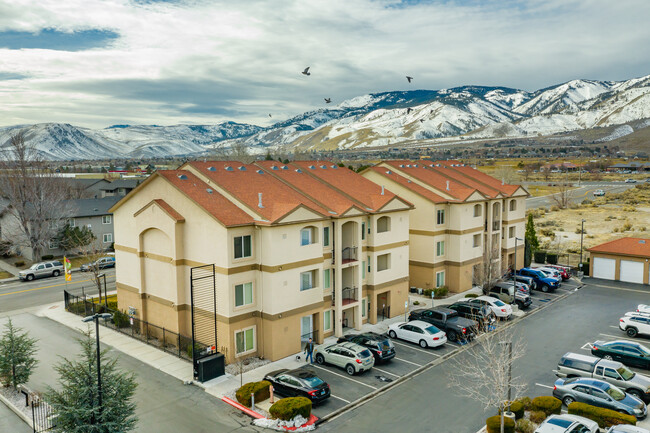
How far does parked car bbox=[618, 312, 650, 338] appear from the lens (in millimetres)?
33000

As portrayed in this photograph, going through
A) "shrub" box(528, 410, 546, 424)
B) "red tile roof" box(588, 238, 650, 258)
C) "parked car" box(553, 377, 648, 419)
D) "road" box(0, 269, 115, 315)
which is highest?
"red tile roof" box(588, 238, 650, 258)

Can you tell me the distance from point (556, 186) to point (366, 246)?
12737 centimetres

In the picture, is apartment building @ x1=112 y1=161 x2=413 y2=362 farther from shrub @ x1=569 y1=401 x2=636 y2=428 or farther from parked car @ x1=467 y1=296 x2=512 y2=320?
shrub @ x1=569 y1=401 x2=636 y2=428

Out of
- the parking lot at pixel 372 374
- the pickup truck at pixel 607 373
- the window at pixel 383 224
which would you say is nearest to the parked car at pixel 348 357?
the parking lot at pixel 372 374

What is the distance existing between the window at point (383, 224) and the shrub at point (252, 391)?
17.2m

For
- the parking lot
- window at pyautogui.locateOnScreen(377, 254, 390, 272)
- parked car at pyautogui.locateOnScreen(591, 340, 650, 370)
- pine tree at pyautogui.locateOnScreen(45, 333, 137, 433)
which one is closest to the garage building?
parked car at pyautogui.locateOnScreen(591, 340, 650, 370)

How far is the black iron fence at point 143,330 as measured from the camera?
97.7ft

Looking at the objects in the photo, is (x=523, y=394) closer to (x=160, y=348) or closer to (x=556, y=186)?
(x=160, y=348)

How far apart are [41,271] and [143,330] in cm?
2603

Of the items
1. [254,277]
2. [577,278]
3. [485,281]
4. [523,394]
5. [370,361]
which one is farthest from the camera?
[577,278]

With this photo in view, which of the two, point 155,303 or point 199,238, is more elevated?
point 199,238

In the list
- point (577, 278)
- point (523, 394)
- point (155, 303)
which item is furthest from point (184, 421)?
point (577, 278)

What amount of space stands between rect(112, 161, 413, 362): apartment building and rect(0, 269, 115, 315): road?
11603 millimetres

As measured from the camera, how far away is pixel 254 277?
1142 inches
